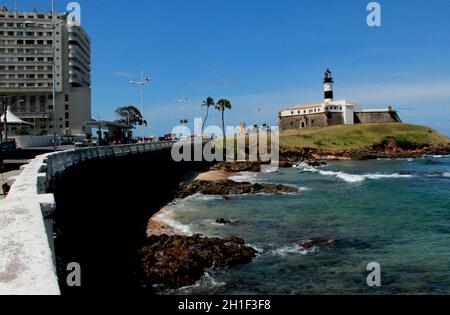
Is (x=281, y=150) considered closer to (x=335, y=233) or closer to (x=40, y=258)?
(x=335, y=233)

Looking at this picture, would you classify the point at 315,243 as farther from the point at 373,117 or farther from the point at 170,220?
the point at 373,117

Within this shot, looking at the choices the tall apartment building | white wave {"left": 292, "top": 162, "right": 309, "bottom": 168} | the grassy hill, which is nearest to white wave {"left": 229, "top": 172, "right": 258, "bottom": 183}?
white wave {"left": 292, "top": 162, "right": 309, "bottom": 168}

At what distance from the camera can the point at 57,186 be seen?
16.4m

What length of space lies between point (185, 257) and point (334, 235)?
914 centimetres

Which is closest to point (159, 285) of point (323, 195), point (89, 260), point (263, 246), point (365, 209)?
point (89, 260)

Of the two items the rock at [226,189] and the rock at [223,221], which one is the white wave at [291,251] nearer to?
the rock at [223,221]

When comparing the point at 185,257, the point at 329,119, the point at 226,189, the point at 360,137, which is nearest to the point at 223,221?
the point at 185,257

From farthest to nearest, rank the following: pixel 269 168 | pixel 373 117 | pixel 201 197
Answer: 1. pixel 373 117
2. pixel 269 168
3. pixel 201 197

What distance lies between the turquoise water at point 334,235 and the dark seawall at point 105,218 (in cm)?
273

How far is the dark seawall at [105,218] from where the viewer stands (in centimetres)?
1540

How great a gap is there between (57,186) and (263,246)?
9.56m

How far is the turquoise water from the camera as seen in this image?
1591cm

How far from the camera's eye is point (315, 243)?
21359 millimetres
